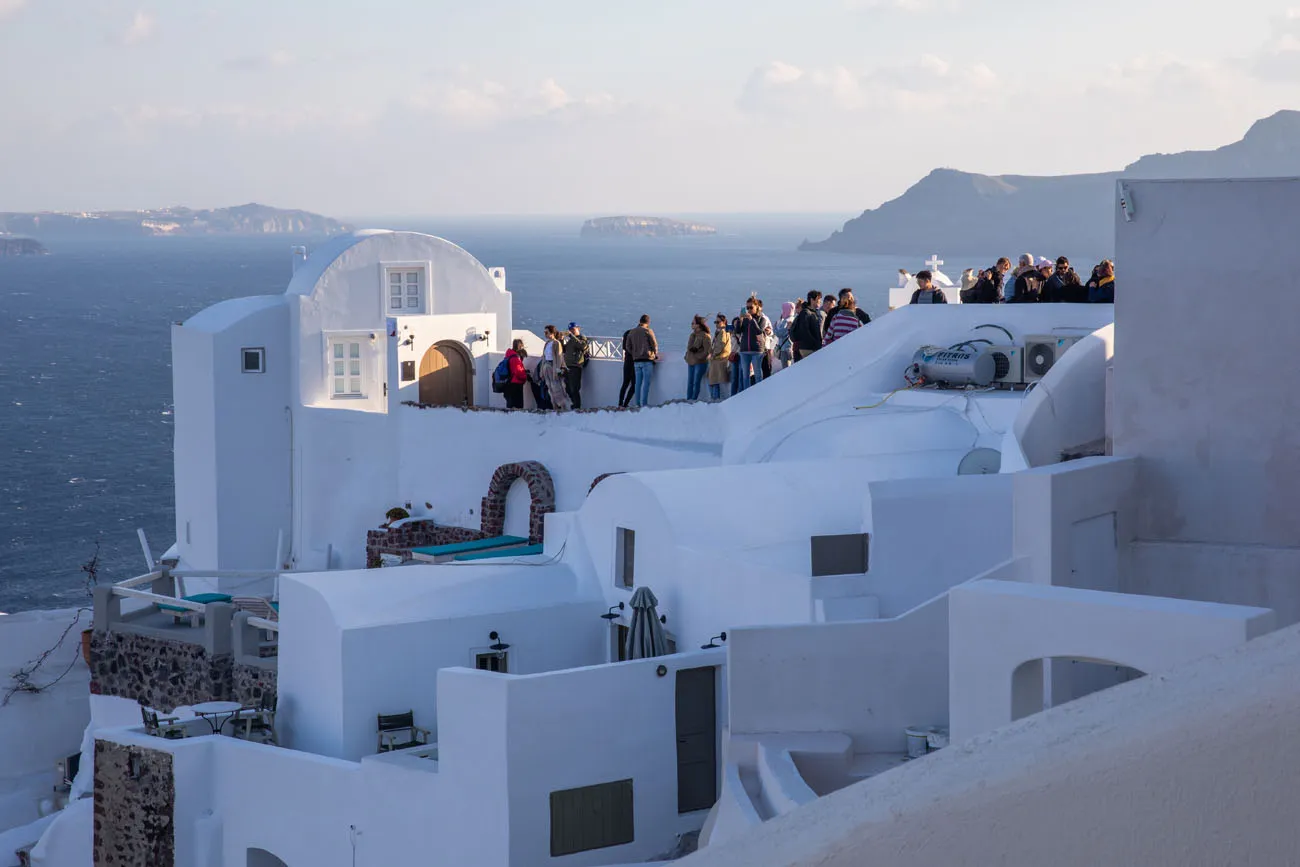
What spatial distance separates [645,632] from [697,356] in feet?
21.2

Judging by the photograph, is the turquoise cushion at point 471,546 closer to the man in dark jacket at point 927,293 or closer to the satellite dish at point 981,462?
the man in dark jacket at point 927,293

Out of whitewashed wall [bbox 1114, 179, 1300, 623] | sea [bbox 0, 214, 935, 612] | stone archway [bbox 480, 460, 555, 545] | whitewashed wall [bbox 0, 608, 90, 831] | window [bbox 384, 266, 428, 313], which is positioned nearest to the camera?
whitewashed wall [bbox 1114, 179, 1300, 623]

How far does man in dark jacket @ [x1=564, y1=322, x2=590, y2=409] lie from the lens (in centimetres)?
2567

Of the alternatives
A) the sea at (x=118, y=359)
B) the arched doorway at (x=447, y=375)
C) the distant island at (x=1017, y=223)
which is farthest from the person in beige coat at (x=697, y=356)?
the distant island at (x=1017, y=223)

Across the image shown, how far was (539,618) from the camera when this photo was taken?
19.8 m

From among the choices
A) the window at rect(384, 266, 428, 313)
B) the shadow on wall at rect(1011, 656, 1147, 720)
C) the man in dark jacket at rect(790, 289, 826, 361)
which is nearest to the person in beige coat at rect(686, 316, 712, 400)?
the man in dark jacket at rect(790, 289, 826, 361)

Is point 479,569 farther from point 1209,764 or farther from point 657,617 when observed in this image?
point 1209,764

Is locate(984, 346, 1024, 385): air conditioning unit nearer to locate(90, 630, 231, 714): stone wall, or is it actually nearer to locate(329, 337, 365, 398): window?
locate(90, 630, 231, 714): stone wall

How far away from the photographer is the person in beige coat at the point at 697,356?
77.5ft

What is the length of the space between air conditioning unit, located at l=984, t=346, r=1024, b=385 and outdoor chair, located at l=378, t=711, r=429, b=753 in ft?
28.4

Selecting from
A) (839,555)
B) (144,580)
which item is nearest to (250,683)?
(144,580)

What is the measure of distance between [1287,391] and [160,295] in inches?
5171

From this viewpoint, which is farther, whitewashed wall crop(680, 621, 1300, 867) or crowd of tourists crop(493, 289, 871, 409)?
crowd of tourists crop(493, 289, 871, 409)

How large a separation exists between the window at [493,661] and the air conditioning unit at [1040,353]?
7.63 metres
